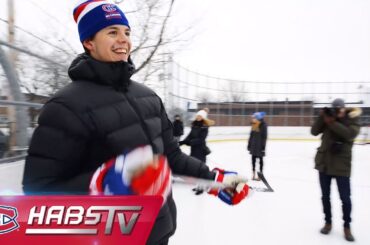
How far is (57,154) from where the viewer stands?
0.75 metres

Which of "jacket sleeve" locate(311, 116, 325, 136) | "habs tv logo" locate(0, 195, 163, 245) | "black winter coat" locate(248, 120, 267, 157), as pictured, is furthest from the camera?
"black winter coat" locate(248, 120, 267, 157)

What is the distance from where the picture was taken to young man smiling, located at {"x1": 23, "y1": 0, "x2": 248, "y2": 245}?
73 cm

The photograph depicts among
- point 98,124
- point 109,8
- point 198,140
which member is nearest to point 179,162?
point 98,124

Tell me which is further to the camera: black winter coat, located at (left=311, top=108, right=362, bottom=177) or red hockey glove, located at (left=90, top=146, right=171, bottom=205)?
black winter coat, located at (left=311, top=108, right=362, bottom=177)

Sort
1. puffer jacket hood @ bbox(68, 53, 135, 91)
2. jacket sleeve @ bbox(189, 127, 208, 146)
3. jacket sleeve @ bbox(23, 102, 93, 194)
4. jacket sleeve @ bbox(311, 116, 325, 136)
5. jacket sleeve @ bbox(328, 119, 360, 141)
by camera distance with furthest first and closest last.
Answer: jacket sleeve @ bbox(189, 127, 208, 146)
jacket sleeve @ bbox(311, 116, 325, 136)
jacket sleeve @ bbox(328, 119, 360, 141)
puffer jacket hood @ bbox(68, 53, 135, 91)
jacket sleeve @ bbox(23, 102, 93, 194)

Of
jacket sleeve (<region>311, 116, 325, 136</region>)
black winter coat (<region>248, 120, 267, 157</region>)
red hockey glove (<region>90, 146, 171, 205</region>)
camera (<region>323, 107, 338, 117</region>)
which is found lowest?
black winter coat (<region>248, 120, 267, 157</region>)

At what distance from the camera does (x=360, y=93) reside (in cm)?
1543

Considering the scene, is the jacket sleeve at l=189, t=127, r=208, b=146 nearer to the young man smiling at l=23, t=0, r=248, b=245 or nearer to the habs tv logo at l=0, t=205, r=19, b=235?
A: the young man smiling at l=23, t=0, r=248, b=245

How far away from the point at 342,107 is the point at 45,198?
2.93 meters

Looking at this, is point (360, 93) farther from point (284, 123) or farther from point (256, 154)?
point (256, 154)

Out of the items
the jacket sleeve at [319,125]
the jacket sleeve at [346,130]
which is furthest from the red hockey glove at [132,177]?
the jacket sleeve at [319,125]

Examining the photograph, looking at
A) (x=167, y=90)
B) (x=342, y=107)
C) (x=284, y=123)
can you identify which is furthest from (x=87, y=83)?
(x=284, y=123)

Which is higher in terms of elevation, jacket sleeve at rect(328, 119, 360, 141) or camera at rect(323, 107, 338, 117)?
camera at rect(323, 107, 338, 117)

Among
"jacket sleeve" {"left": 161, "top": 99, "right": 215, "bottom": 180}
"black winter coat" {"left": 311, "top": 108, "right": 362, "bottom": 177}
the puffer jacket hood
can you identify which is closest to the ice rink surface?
"black winter coat" {"left": 311, "top": 108, "right": 362, "bottom": 177}
